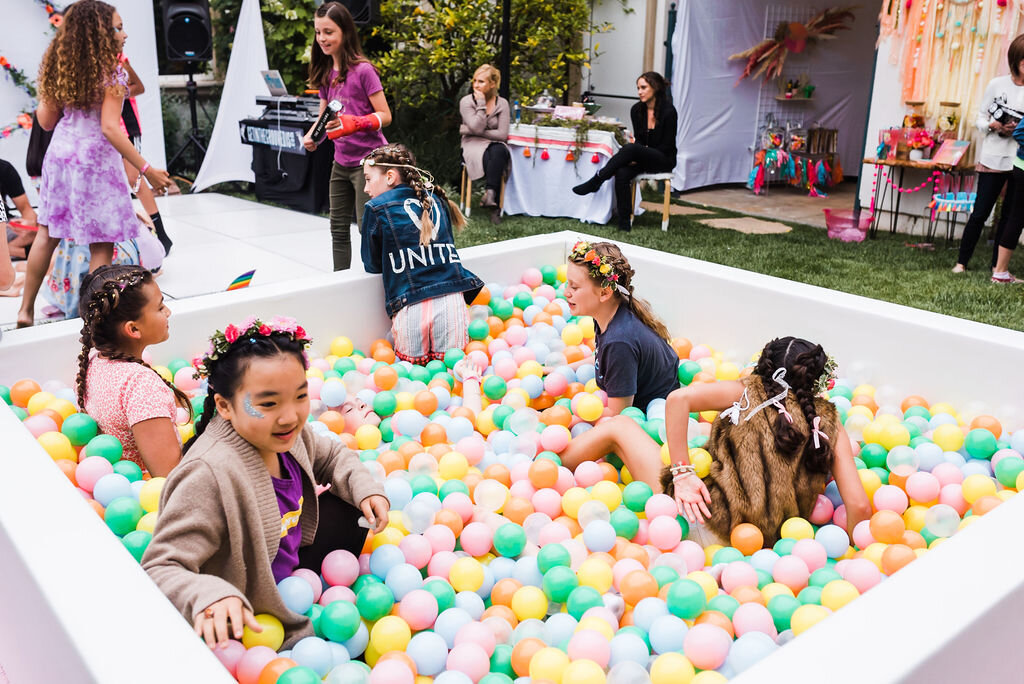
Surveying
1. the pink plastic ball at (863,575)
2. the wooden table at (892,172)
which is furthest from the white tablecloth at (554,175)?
the pink plastic ball at (863,575)

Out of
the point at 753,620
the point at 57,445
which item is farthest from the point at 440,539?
the point at 57,445

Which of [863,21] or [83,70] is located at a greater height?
[863,21]

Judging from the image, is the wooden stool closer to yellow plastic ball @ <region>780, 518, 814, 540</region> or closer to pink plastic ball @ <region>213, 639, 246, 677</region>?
yellow plastic ball @ <region>780, 518, 814, 540</region>

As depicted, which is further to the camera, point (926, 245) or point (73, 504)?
point (926, 245)

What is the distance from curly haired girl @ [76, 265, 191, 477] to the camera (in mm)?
2158

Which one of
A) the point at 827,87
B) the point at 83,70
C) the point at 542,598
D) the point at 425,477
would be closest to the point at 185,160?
the point at 83,70

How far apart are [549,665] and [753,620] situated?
0.46 meters

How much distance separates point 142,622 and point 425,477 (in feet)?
3.52

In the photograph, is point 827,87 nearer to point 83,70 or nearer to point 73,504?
point 83,70

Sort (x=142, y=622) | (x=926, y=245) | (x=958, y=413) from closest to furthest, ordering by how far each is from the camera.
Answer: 1. (x=142, y=622)
2. (x=958, y=413)
3. (x=926, y=245)

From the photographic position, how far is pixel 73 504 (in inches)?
64.8

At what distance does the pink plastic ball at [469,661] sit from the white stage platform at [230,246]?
2724 mm

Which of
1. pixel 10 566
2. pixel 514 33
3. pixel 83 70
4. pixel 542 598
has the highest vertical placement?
pixel 514 33

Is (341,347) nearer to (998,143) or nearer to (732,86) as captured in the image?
(998,143)
